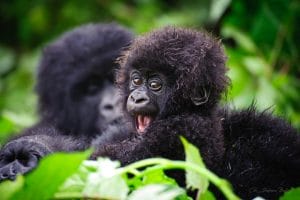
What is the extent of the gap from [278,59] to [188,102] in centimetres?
223

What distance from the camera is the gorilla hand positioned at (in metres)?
2.07

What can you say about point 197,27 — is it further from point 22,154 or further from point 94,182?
point 94,182

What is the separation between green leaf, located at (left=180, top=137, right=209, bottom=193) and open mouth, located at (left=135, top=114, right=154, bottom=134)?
75 cm

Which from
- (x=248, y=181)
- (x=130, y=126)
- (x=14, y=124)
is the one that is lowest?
(x=248, y=181)

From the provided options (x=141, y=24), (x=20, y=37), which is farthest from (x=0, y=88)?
(x=141, y=24)

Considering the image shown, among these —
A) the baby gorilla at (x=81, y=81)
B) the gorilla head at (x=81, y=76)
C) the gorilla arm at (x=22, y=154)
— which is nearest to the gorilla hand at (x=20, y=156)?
the gorilla arm at (x=22, y=154)

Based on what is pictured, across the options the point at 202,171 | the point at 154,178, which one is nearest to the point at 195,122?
the point at 154,178

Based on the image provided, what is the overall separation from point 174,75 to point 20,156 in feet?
2.07

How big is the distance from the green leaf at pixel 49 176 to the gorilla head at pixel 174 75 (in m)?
0.82

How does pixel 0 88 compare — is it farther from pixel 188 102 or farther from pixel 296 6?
Answer: pixel 188 102

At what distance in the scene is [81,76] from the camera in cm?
397

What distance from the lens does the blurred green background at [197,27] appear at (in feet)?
14.0

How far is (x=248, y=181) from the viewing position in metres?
2.37

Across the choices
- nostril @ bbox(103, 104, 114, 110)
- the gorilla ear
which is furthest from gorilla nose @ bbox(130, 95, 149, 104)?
nostril @ bbox(103, 104, 114, 110)
